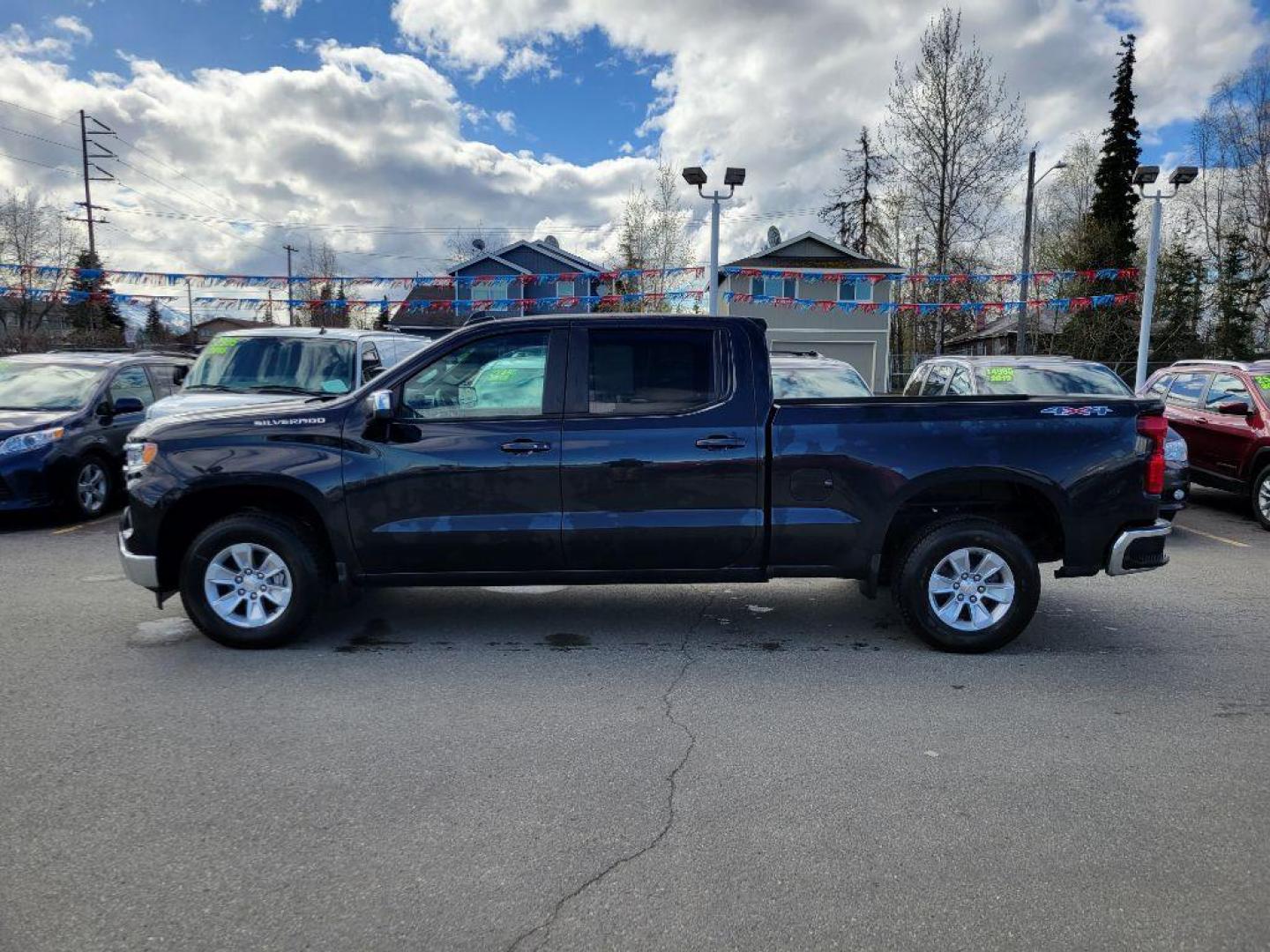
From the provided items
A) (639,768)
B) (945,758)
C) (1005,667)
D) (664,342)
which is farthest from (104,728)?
(1005,667)

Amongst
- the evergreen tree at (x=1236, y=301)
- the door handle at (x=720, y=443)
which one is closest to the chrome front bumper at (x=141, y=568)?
the door handle at (x=720, y=443)

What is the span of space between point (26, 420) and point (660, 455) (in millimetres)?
7504

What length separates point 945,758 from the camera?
3.59 m

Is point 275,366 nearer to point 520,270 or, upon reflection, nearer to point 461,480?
point 461,480

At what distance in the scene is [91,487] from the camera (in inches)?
356

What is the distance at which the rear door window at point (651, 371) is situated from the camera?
4.85 m

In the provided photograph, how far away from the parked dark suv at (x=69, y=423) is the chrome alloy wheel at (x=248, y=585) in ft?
16.4

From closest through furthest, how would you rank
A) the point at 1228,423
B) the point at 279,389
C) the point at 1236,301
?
the point at 279,389 → the point at 1228,423 → the point at 1236,301

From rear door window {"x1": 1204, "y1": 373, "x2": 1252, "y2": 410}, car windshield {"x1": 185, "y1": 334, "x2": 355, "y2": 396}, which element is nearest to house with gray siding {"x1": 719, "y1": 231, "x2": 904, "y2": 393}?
rear door window {"x1": 1204, "y1": 373, "x2": 1252, "y2": 410}

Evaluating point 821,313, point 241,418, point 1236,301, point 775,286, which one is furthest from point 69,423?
point 1236,301

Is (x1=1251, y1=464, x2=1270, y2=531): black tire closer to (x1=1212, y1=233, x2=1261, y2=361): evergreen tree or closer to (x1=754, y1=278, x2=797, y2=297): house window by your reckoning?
(x1=754, y1=278, x2=797, y2=297): house window

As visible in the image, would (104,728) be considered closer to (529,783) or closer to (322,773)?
(322,773)

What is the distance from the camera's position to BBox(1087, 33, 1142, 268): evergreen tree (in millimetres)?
38719

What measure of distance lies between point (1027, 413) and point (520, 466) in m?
2.91
